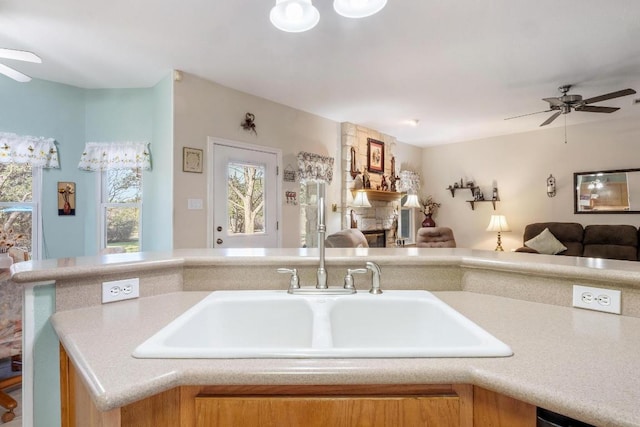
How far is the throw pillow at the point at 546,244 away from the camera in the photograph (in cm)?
465

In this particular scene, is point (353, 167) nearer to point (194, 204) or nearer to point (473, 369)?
point (194, 204)

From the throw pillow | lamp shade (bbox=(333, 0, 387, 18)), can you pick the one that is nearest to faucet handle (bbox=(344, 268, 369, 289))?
lamp shade (bbox=(333, 0, 387, 18))

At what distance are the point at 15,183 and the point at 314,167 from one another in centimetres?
313

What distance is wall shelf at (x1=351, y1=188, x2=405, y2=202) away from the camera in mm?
5029

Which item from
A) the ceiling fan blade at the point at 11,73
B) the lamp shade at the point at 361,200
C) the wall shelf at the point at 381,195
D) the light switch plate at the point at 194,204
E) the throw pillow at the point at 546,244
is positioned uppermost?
the ceiling fan blade at the point at 11,73

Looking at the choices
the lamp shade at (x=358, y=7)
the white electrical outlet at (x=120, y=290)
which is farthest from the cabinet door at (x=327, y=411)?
the lamp shade at (x=358, y=7)

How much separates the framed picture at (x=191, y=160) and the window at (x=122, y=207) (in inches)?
29.2

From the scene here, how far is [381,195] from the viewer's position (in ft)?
17.6

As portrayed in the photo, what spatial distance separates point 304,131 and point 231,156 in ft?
3.88

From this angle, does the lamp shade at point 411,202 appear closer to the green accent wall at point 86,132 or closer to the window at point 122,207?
the green accent wall at point 86,132

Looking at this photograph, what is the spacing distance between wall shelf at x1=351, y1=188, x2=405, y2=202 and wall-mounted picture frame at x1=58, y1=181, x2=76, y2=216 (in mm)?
3422

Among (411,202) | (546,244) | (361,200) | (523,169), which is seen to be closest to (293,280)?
(361,200)

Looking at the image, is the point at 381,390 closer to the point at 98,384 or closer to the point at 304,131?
the point at 98,384

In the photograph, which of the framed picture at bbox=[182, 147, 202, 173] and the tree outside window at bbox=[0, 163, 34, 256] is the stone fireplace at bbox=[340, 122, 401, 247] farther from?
the tree outside window at bbox=[0, 163, 34, 256]
